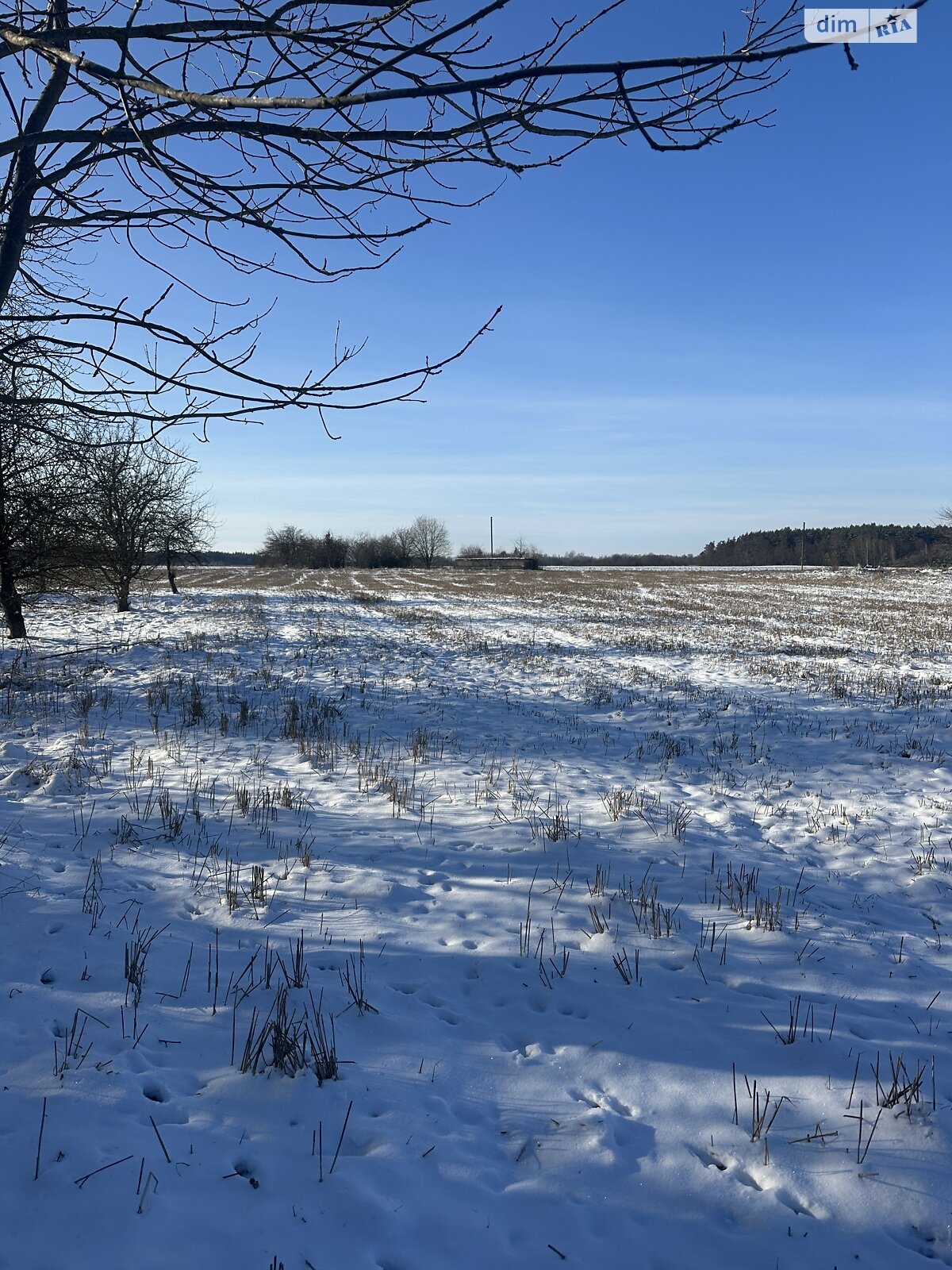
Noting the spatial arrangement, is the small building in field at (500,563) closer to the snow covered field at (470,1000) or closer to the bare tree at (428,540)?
the bare tree at (428,540)

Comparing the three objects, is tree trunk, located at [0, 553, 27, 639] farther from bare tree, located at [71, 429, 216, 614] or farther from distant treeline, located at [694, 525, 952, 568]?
distant treeline, located at [694, 525, 952, 568]

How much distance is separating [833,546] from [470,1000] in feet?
426

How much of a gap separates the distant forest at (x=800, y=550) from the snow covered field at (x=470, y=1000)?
320 feet

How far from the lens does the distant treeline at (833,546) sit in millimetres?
105125

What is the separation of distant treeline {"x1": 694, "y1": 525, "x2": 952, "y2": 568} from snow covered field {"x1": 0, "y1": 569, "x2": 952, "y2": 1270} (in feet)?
318

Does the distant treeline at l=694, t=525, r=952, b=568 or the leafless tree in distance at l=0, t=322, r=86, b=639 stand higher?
the distant treeline at l=694, t=525, r=952, b=568

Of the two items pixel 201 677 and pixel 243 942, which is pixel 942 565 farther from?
pixel 243 942

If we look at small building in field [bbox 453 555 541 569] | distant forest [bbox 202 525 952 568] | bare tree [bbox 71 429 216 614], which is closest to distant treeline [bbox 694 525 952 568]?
distant forest [bbox 202 525 952 568]

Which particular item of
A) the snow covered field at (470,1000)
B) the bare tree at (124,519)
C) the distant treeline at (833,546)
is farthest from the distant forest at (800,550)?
the snow covered field at (470,1000)

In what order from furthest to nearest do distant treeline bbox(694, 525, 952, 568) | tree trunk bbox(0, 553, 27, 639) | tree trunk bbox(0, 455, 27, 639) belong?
distant treeline bbox(694, 525, 952, 568) → tree trunk bbox(0, 553, 27, 639) → tree trunk bbox(0, 455, 27, 639)

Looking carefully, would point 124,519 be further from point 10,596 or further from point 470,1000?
point 470,1000

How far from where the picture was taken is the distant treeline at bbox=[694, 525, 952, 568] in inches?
4139

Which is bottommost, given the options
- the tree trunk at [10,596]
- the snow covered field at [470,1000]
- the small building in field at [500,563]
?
the snow covered field at [470,1000]

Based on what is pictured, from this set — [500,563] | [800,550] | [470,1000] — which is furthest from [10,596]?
[800,550]
